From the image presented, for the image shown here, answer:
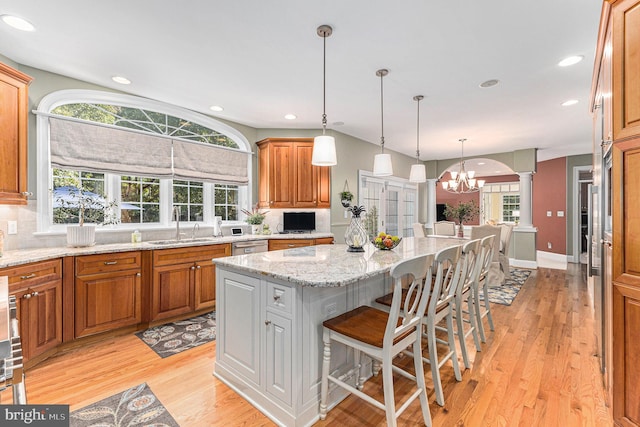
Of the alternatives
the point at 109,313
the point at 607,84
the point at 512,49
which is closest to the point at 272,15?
the point at 512,49

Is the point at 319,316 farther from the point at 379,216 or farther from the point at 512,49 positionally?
the point at 379,216

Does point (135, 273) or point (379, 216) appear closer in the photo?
point (135, 273)

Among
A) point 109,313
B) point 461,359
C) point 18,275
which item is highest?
point 18,275

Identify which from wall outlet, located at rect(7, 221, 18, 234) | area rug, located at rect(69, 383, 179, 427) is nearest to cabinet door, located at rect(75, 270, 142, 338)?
wall outlet, located at rect(7, 221, 18, 234)

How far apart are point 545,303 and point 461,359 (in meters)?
2.36

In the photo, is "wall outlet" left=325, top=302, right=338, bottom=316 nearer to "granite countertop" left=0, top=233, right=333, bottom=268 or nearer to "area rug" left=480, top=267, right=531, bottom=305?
"granite countertop" left=0, top=233, right=333, bottom=268

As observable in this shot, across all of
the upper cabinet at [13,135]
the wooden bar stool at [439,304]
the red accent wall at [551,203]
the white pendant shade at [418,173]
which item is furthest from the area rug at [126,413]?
the red accent wall at [551,203]

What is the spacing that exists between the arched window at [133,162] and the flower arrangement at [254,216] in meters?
0.16

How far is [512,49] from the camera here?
2.57 metres

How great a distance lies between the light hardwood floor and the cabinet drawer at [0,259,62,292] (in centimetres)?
70

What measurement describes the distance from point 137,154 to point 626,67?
14.1 ft

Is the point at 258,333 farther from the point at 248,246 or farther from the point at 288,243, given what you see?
the point at 288,243

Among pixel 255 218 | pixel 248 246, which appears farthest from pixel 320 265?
pixel 255 218

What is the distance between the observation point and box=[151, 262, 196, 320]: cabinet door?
314 cm
